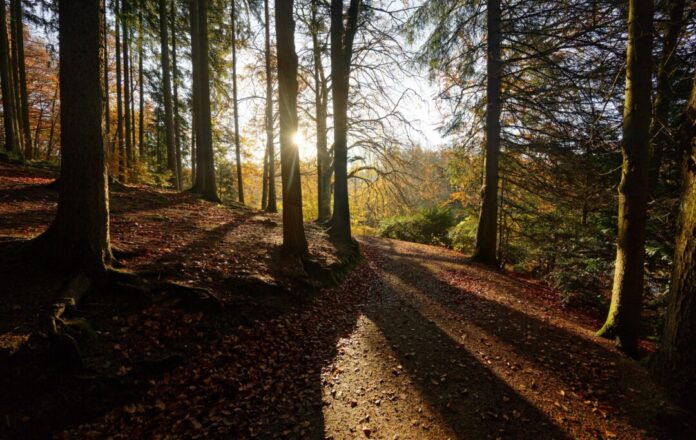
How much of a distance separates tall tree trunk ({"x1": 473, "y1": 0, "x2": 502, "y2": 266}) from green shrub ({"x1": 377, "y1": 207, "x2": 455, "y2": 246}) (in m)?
6.73

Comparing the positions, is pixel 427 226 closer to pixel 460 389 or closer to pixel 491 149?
pixel 491 149

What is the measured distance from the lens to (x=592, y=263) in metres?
6.75

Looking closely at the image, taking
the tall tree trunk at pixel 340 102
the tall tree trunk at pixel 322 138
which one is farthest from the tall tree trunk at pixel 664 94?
the tall tree trunk at pixel 322 138

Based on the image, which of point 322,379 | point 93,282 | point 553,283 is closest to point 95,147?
point 93,282

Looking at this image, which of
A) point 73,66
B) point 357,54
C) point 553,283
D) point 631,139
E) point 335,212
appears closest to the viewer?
point 73,66

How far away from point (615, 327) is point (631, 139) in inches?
126

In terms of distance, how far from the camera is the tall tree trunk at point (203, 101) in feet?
34.8

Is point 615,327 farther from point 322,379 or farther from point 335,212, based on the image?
point 335,212

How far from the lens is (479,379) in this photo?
12.7 ft

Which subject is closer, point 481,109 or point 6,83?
point 481,109

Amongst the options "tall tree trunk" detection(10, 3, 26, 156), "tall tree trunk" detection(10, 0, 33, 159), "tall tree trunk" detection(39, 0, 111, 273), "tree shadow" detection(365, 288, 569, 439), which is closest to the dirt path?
"tree shadow" detection(365, 288, 569, 439)

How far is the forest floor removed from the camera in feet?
9.50

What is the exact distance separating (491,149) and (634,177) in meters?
4.88

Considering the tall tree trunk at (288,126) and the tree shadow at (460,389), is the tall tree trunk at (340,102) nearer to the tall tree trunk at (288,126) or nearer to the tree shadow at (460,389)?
the tall tree trunk at (288,126)
